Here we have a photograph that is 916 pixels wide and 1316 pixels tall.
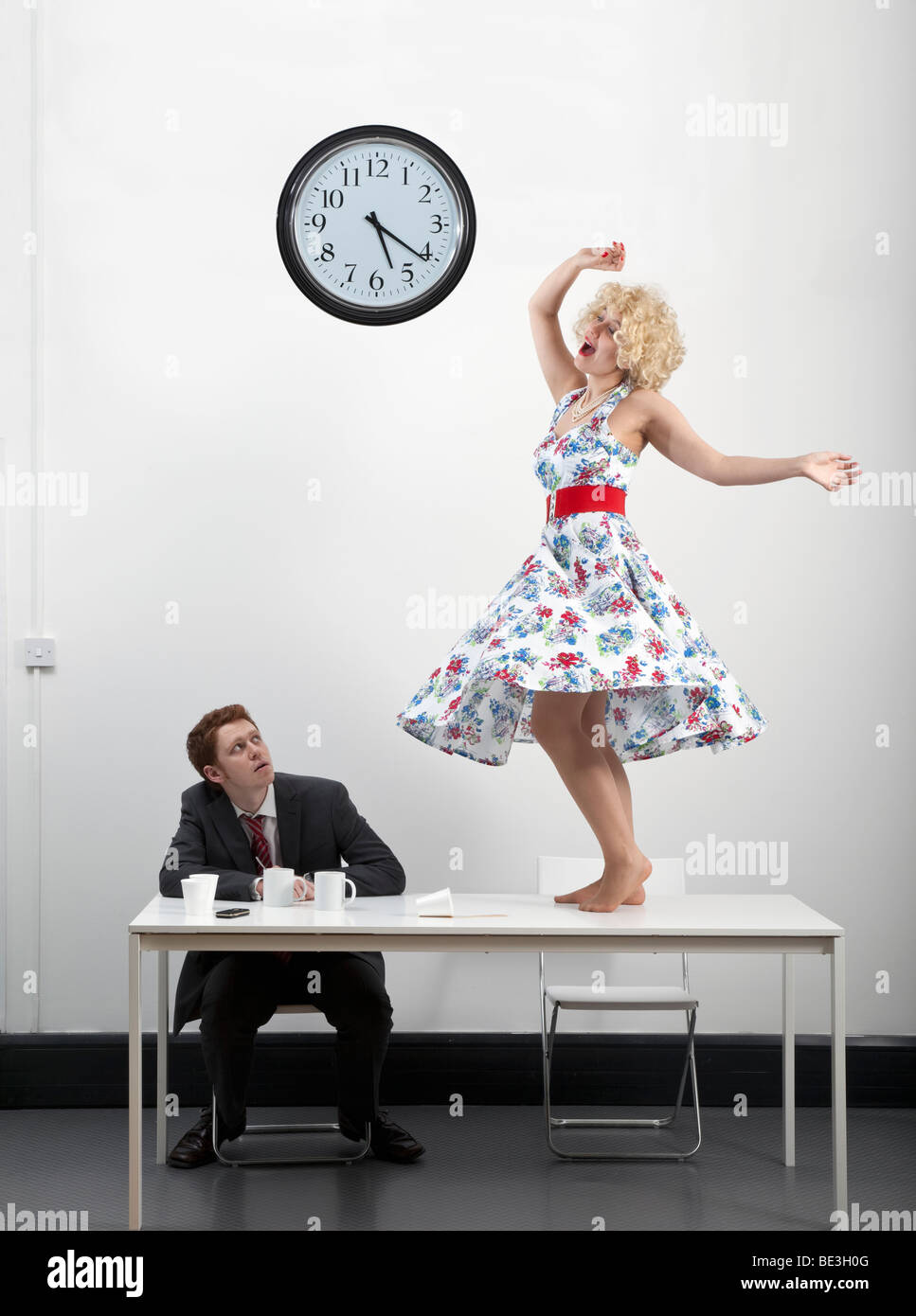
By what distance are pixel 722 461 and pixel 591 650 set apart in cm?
61

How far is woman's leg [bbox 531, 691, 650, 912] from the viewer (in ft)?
10.2

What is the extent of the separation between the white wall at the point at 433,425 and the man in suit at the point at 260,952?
2.02ft

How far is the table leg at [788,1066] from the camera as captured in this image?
149 inches

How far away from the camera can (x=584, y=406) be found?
330 cm

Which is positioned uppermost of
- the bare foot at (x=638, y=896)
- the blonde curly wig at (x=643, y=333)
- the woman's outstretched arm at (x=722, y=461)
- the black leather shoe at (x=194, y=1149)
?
the blonde curly wig at (x=643, y=333)

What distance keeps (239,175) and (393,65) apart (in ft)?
2.20

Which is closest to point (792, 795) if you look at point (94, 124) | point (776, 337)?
point (776, 337)

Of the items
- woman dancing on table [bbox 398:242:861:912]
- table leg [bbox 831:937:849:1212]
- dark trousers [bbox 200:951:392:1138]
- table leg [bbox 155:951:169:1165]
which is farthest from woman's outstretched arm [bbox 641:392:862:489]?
table leg [bbox 155:951:169:1165]

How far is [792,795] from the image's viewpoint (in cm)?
449

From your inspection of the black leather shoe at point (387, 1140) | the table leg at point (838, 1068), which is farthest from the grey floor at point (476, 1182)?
the table leg at point (838, 1068)

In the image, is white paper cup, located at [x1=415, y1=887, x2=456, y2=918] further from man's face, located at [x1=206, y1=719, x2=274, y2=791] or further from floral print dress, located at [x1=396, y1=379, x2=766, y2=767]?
man's face, located at [x1=206, y1=719, x2=274, y2=791]

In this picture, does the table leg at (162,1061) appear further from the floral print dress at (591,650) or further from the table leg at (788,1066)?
the table leg at (788,1066)

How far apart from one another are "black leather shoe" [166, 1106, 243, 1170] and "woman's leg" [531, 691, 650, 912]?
4.62ft

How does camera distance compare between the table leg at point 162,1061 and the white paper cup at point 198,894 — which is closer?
the white paper cup at point 198,894
